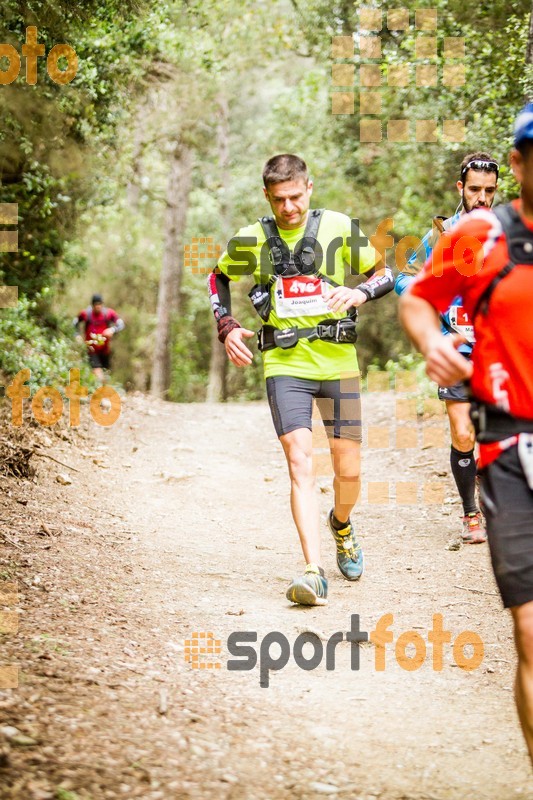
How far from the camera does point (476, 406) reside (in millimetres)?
3035

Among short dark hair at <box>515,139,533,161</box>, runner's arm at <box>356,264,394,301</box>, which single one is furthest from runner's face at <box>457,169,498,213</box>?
short dark hair at <box>515,139,533,161</box>

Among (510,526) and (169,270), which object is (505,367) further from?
(169,270)

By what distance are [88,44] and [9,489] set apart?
20.7 feet

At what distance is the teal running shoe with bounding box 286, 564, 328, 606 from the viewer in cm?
531

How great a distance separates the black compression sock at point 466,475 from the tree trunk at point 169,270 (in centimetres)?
1734

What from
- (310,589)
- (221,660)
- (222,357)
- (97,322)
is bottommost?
(221,660)

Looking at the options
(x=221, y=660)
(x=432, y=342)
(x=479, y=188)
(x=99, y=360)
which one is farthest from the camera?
(x=99, y=360)

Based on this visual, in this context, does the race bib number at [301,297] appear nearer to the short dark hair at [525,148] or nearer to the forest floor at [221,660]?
the forest floor at [221,660]

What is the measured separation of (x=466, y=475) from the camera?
695cm

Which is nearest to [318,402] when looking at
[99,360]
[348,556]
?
[348,556]

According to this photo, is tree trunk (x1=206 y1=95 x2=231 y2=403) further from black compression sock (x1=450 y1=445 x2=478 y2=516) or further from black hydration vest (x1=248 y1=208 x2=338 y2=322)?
black hydration vest (x1=248 y1=208 x2=338 y2=322)

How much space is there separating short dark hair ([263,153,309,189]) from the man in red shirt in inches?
99.4

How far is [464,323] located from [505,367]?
3.62 metres

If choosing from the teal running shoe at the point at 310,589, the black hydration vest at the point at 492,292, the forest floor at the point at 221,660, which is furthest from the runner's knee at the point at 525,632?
the teal running shoe at the point at 310,589
